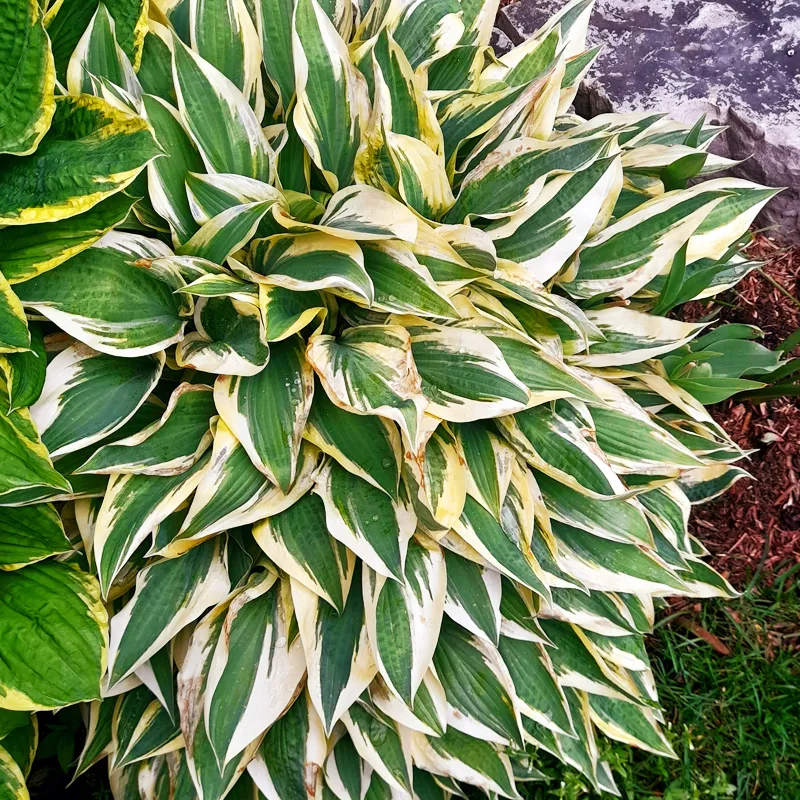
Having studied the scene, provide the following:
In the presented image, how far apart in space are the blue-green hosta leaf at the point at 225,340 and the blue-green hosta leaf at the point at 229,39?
0.37m

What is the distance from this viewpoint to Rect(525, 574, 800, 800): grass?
5.09ft

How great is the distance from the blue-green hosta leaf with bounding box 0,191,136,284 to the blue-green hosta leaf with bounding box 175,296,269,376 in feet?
0.52

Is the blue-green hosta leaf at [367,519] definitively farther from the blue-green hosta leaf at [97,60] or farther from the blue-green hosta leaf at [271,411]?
the blue-green hosta leaf at [97,60]

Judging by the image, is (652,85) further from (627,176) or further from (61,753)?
(61,753)

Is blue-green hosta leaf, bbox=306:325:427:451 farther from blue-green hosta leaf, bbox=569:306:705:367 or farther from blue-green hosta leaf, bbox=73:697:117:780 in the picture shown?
blue-green hosta leaf, bbox=73:697:117:780

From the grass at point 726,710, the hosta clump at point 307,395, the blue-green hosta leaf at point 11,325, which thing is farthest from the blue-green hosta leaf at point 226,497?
the grass at point 726,710

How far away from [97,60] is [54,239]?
275 mm

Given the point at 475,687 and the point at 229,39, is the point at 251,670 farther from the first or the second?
the point at 229,39

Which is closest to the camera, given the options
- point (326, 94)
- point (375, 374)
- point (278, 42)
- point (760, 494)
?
point (375, 374)

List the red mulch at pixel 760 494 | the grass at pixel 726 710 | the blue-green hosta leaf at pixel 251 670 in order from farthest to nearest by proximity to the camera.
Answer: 1. the red mulch at pixel 760 494
2. the grass at pixel 726 710
3. the blue-green hosta leaf at pixel 251 670

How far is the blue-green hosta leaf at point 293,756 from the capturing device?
3.80 ft

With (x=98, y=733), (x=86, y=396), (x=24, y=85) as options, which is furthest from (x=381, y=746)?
(x=24, y=85)

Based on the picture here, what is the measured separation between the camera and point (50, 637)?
0.97 metres

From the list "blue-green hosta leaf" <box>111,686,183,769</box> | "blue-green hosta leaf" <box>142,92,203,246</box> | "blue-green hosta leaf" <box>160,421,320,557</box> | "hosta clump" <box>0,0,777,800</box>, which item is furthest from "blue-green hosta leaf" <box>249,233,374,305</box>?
"blue-green hosta leaf" <box>111,686,183,769</box>
